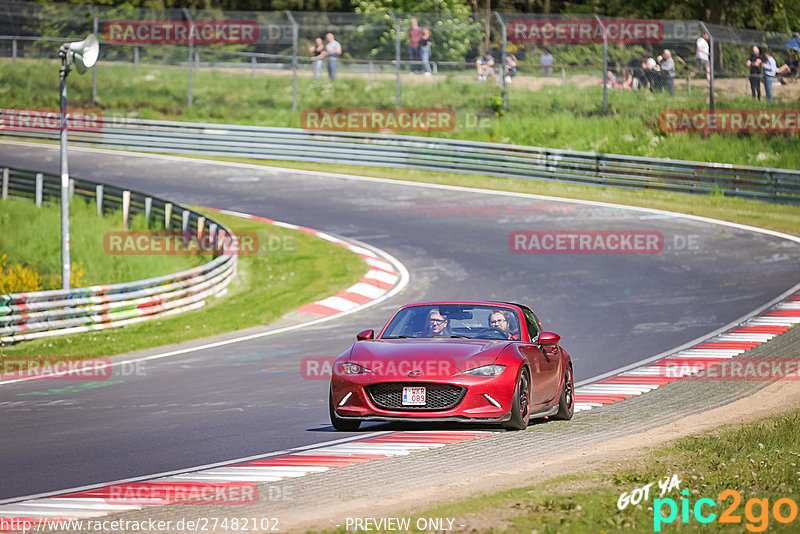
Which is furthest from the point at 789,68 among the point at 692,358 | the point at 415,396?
the point at 415,396

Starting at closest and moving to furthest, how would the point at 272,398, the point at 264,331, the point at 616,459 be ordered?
the point at 616,459 → the point at 272,398 → the point at 264,331

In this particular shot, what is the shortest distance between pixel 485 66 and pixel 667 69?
6376 mm

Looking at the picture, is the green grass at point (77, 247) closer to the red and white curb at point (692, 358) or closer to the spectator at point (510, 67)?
the red and white curb at point (692, 358)

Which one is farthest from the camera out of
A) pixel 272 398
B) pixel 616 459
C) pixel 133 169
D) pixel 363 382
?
pixel 133 169

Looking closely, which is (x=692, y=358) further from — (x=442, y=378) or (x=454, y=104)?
(x=454, y=104)

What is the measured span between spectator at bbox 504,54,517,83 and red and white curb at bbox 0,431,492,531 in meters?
28.4

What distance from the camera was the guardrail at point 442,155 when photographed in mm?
30812

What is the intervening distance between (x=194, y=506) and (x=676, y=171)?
25971mm

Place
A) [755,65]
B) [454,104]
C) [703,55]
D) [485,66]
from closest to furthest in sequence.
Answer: [755,65]
[703,55]
[485,66]
[454,104]

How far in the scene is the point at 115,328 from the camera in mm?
20234

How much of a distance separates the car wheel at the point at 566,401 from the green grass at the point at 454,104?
22.8 metres

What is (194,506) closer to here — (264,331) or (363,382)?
(363,382)

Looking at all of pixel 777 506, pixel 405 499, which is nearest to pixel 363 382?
pixel 405 499

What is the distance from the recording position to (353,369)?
10539 millimetres
